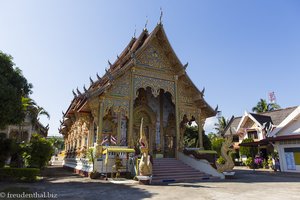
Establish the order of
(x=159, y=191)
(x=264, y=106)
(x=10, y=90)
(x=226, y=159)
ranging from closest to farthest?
(x=159, y=191) < (x=10, y=90) < (x=226, y=159) < (x=264, y=106)

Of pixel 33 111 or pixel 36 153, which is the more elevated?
pixel 33 111

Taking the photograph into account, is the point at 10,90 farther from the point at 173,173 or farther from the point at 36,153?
the point at 173,173

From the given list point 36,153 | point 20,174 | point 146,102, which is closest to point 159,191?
point 20,174

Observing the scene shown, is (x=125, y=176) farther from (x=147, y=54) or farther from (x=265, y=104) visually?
(x=265, y=104)

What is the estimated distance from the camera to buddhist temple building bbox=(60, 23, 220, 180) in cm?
1320

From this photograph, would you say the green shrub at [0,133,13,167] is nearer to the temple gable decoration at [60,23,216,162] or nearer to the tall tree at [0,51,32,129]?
the tall tree at [0,51,32,129]

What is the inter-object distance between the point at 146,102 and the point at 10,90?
8.94 m

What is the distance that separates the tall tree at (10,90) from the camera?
8.90 meters

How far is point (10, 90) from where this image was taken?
911 centimetres

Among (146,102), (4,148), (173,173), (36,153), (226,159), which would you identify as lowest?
(173,173)

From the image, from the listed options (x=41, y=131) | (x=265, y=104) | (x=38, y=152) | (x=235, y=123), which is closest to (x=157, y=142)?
(x=38, y=152)

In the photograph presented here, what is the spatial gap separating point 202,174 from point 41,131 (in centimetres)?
2885

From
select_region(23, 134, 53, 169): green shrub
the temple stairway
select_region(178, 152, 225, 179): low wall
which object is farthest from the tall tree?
select_region(178, 152, 225, 179): low wall

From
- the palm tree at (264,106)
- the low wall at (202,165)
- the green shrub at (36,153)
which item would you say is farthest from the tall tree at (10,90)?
the palm tree at (264,106)
